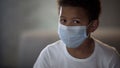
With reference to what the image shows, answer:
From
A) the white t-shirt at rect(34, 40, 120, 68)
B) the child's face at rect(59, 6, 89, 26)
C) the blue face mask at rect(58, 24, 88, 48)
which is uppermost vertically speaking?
the child's face at rect(59, 6, 89, 26)

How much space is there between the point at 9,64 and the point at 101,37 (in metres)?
0.65

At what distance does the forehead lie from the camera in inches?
39.8

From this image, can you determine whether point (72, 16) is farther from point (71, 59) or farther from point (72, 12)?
point (71, 59)

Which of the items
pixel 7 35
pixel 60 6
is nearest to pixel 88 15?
pixel 60 6

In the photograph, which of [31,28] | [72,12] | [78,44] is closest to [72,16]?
[72,12]

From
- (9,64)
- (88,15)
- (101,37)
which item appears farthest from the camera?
(9,64)

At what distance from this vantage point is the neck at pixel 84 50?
1.10m

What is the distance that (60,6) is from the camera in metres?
1.06

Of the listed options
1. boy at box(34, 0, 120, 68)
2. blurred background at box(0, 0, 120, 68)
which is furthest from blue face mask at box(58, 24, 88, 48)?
blurred background at box(0, 0, 120, 68)

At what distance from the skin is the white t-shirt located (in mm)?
22

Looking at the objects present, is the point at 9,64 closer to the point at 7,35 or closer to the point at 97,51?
the point at 7,35

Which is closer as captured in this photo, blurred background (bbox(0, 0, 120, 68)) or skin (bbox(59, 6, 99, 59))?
skin (bbox(59, 6, 99, 59))

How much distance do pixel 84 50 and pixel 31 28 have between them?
66 cm

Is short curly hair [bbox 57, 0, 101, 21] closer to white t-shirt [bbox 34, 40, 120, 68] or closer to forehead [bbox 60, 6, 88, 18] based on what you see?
forehead [bbox 60, 6, 88, 18]
